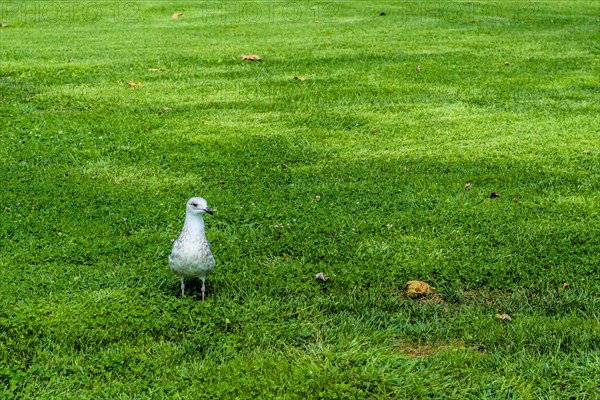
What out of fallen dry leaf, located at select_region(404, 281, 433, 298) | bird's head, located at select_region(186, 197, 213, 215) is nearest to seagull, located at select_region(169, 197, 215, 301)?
bird's head, located at select_region(186, 197, 213, 215)

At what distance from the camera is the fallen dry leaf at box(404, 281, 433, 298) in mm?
4949

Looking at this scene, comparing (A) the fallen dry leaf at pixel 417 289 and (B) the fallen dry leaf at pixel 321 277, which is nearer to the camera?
(A) the fallen dry leaf at pixel 417 289

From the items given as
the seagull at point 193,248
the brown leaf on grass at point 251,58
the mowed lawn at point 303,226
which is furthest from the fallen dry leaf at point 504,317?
the brown leaf on grass at point 251,58

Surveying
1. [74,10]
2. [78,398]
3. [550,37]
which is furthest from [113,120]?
[74,10]

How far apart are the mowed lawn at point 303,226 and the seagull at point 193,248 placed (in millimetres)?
271

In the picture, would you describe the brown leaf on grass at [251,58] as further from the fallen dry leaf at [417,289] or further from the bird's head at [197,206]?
the bird's head at [197,206]

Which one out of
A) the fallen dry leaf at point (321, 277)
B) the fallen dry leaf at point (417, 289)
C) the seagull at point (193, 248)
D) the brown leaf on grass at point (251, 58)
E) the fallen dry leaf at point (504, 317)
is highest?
the brown leaf on grass at point (251, 58)

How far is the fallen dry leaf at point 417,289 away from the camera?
16.2 ft

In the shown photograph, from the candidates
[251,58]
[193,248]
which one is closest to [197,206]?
[193,248]

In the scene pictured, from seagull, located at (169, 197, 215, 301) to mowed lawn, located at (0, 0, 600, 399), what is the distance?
27cm

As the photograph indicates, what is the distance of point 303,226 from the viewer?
5895mm

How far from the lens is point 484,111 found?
9367mm

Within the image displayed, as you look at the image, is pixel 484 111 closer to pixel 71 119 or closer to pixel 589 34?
pixel 71 119

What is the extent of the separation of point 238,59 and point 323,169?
562 centimetres
